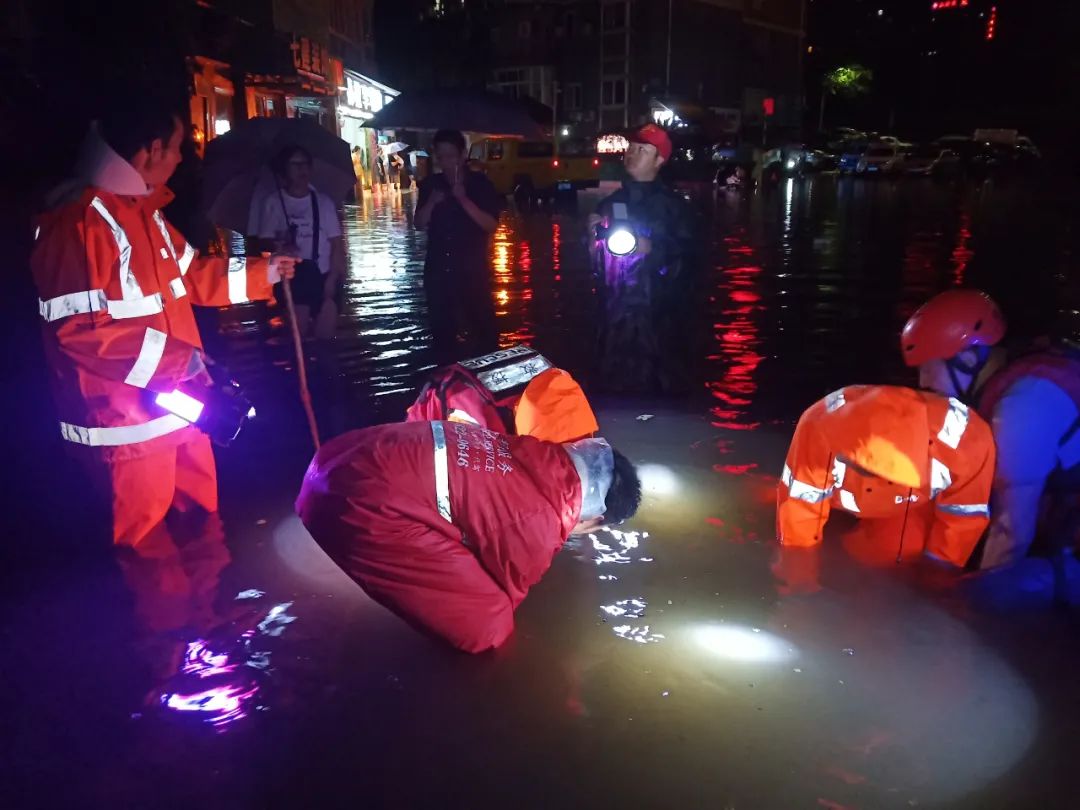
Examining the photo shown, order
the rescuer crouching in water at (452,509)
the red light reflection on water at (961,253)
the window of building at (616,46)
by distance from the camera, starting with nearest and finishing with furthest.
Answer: the rescuer crouching in water at (452,509) < the red light reflection on water at (961,253) < the window of building at (616,46)

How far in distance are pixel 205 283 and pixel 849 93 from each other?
62.6 metres

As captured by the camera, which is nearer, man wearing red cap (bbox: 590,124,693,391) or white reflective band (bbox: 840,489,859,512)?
white reflective band (bbox: 840,489,859,512)

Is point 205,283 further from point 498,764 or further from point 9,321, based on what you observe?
point 9,321

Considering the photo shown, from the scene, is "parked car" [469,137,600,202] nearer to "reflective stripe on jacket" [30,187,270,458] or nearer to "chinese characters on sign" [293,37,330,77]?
"chinese characters on sign" [293,37,330,77]

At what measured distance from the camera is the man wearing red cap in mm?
5211

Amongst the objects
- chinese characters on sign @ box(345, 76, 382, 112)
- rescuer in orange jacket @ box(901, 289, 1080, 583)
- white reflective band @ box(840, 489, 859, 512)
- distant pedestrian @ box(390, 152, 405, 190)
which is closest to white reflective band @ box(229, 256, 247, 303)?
white reflective band @ box(840, 489, 859, 512)

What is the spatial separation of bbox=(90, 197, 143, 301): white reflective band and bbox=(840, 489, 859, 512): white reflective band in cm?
268

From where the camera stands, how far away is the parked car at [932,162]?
36.9 m

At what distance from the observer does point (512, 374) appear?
10.8ft

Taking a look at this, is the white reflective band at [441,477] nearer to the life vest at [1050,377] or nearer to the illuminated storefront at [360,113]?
the life vest at [1050,377]

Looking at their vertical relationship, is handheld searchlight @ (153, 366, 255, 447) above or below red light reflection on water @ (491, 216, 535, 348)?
above

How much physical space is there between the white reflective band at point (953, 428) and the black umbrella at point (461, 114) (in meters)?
4.11

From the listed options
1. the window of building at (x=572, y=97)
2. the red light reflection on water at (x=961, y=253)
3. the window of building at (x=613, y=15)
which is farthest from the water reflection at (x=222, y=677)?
the window of building at (x=572, y=97)

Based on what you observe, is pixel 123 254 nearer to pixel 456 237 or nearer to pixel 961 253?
pixel 456 237
